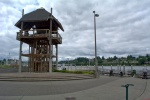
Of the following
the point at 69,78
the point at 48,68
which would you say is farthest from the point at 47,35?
the point at 69,78

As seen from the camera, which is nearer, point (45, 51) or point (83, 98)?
point (83, 98)

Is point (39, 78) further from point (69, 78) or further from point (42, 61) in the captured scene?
point (42, 61)

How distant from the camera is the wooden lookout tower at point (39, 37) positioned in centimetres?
2783

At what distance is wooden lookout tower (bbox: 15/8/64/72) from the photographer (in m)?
27.8

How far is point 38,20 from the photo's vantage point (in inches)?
1088

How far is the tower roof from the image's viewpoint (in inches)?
1107

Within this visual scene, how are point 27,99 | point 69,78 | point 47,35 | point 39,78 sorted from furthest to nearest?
point 47,35 → point 69,78 → point 39,78 → point 27,99

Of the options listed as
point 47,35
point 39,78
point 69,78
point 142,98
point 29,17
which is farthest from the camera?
point 29,17

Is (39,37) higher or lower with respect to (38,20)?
lower

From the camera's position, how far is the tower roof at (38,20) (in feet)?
92.3

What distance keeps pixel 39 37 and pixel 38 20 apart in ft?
8.40

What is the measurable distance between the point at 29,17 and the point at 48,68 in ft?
28.8

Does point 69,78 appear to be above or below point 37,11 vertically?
below

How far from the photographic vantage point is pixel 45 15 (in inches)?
1141
